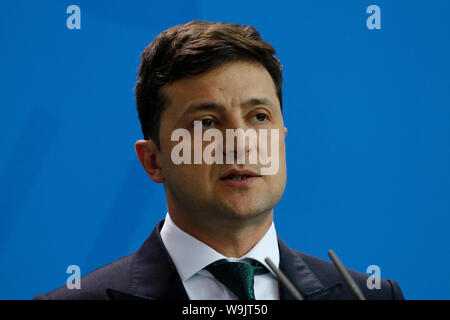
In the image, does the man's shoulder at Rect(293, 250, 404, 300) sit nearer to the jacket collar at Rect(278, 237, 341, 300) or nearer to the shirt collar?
the jacket collar at Rect(278, 237, 341, 300)

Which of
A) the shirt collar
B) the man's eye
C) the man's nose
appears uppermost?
the man's eye

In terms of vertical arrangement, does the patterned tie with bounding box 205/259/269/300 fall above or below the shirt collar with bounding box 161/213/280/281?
below

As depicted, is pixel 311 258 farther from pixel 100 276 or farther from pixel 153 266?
pixel 100 276

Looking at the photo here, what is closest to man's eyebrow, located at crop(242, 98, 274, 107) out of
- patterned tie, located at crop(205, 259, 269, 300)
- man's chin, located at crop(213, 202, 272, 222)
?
man's chin, located at crop(213, 202, 272, 222)

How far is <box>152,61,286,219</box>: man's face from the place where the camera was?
5.46ft

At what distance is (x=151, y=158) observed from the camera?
6.22 feet

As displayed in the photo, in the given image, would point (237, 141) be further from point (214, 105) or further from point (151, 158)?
point (151, 158)

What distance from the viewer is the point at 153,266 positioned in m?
1.78

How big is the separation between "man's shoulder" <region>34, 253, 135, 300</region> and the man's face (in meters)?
0.23

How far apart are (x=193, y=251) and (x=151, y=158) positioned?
308mm

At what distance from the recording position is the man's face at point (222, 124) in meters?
1.66

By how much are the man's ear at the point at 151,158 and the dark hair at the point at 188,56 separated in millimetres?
26

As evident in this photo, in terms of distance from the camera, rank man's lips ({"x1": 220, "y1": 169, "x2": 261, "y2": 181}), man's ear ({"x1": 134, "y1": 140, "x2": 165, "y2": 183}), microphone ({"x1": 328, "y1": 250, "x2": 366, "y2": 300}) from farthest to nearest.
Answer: man's ear ({"x1": 134, "y1": 140, "x2": 165, "y2": 183})
man's lips ({"x1": 220, "y1": 169, "x2": 261, "y2": 181})
microphone ({"x1": 328, "y1": 250, "x2": 366, "y2": 300})
